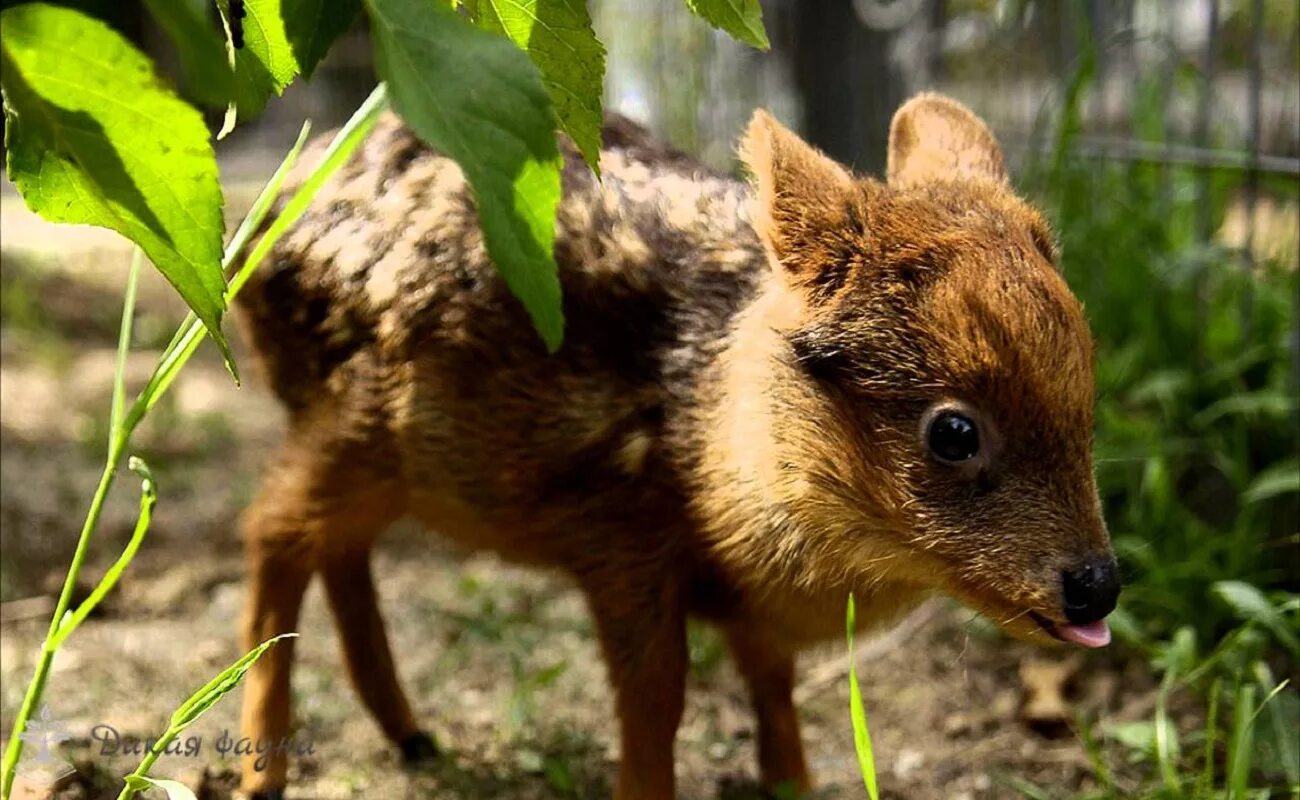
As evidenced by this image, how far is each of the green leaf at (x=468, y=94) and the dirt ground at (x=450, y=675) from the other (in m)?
1.70

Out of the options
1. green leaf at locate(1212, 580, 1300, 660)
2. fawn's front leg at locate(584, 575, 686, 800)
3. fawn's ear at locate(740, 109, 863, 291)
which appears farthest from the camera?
green leaf at locate(1212, 580, 1300, 660)

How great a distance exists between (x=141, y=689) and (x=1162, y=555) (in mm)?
2956

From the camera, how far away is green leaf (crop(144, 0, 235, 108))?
128 cm

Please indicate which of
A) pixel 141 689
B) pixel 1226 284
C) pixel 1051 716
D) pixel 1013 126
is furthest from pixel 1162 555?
pixel 141 689

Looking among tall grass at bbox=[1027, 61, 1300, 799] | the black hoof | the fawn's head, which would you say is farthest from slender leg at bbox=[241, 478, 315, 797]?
tall grass at bbox=[1027, 61, 1300, 799]

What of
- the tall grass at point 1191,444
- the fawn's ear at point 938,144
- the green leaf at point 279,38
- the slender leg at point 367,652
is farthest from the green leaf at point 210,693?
the tall grass at point 1191,444

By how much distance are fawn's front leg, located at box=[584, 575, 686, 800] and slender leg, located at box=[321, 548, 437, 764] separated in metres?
0.77

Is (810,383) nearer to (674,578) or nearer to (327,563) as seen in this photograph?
(674,578)

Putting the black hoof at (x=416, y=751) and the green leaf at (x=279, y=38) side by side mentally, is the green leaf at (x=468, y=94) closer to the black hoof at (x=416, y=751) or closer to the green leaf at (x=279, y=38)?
the green leaf at (x=279, y=38)

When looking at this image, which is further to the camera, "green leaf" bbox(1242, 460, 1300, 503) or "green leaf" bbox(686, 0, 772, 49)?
"green leaf" bbox(1242, 460, 1300, 503)

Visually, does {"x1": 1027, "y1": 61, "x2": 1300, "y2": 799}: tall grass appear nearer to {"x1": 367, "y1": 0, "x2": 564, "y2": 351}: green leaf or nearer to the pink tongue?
the pink tongue

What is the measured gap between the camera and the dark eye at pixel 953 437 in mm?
2367

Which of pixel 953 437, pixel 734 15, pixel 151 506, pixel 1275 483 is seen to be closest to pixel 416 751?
pixel 151 506

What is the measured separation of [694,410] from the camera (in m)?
2.78
